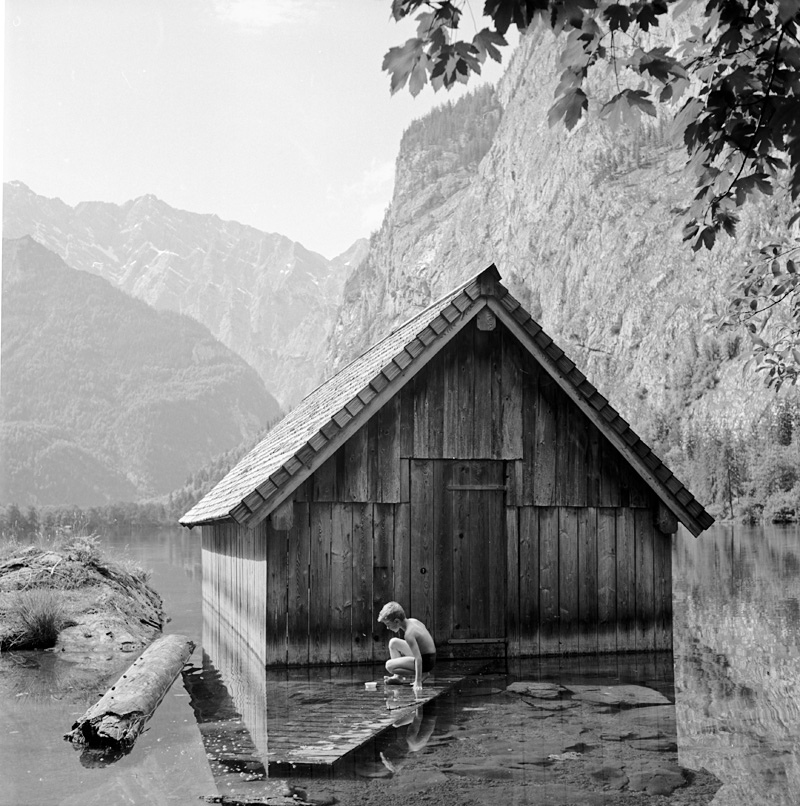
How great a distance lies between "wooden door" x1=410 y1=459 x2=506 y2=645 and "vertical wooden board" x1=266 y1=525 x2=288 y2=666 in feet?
6.07

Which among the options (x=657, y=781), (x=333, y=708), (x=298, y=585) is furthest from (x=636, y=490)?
(x=657, y=781)

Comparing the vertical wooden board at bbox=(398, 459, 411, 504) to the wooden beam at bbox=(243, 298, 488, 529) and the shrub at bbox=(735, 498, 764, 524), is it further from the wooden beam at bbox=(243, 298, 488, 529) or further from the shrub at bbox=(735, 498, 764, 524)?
the shrub at bbox=(735, 498, 764, 524)

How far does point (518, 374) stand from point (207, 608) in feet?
42.0

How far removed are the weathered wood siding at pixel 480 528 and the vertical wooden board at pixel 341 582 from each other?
16mm

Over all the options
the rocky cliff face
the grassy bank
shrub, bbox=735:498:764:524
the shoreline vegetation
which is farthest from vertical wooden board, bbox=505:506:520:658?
the rocky cliff face

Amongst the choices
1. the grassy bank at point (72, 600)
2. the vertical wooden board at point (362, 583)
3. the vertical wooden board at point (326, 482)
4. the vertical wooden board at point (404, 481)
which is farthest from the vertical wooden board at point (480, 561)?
the grassy bank at point (72, 600)

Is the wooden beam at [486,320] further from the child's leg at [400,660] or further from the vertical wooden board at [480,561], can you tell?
the child's leg at [400,660]

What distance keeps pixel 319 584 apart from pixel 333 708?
2.92 meters

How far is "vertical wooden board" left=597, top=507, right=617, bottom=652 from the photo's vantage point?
1444 centimetres

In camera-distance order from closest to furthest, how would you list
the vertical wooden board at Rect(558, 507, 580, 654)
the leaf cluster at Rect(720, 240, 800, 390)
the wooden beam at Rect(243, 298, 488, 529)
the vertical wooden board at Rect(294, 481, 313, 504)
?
the leaf cluster at Rect(720, 240, 800, 390), the wooden beam at Rect(243, 298, 488, 529), the vertical wooden board at Rect(294, 481, 313, 504), the vertical wooden board at Rect(558, 507, 580, 654)

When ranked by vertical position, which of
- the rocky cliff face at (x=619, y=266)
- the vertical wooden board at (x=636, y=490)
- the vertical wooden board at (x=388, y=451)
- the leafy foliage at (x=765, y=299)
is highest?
the rocky cliff face at (x=619, y=266)

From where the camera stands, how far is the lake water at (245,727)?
7.92 m

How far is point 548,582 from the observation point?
14.3m

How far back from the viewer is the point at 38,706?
38.9ft
